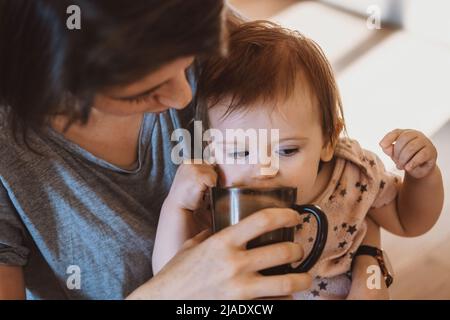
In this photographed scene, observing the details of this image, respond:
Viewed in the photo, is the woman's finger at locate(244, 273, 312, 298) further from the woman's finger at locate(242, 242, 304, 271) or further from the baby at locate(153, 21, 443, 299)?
the baby at locate(153, 21, 443, 299)

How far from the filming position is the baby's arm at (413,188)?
3.12 ft

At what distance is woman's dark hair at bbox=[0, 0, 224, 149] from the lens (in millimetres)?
671

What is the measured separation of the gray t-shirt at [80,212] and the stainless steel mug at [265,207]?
0.20 metres

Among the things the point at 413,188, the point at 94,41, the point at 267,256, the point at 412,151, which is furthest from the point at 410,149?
the point at 94,41

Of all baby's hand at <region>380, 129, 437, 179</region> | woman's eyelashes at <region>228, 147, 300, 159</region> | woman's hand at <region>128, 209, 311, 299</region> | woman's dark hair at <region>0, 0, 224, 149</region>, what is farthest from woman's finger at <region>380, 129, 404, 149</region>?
woman's dark hair at <region>0, 0, 224, 149</region>

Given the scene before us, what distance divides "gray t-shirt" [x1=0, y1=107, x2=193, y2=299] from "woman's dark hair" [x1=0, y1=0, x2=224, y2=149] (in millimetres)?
143

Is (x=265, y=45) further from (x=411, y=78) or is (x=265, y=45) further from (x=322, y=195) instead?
(x=411, y=78)

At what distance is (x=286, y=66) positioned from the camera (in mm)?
927

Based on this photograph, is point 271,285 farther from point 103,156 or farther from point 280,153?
point 103,156

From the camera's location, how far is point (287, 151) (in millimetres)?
946

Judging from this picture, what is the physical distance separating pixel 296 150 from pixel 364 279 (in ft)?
0.85

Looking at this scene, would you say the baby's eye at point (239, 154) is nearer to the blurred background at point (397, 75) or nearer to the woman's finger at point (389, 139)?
the woman's finger at point (389, 139)

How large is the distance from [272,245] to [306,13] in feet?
2.54

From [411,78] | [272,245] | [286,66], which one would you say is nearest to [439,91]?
[411,78]
